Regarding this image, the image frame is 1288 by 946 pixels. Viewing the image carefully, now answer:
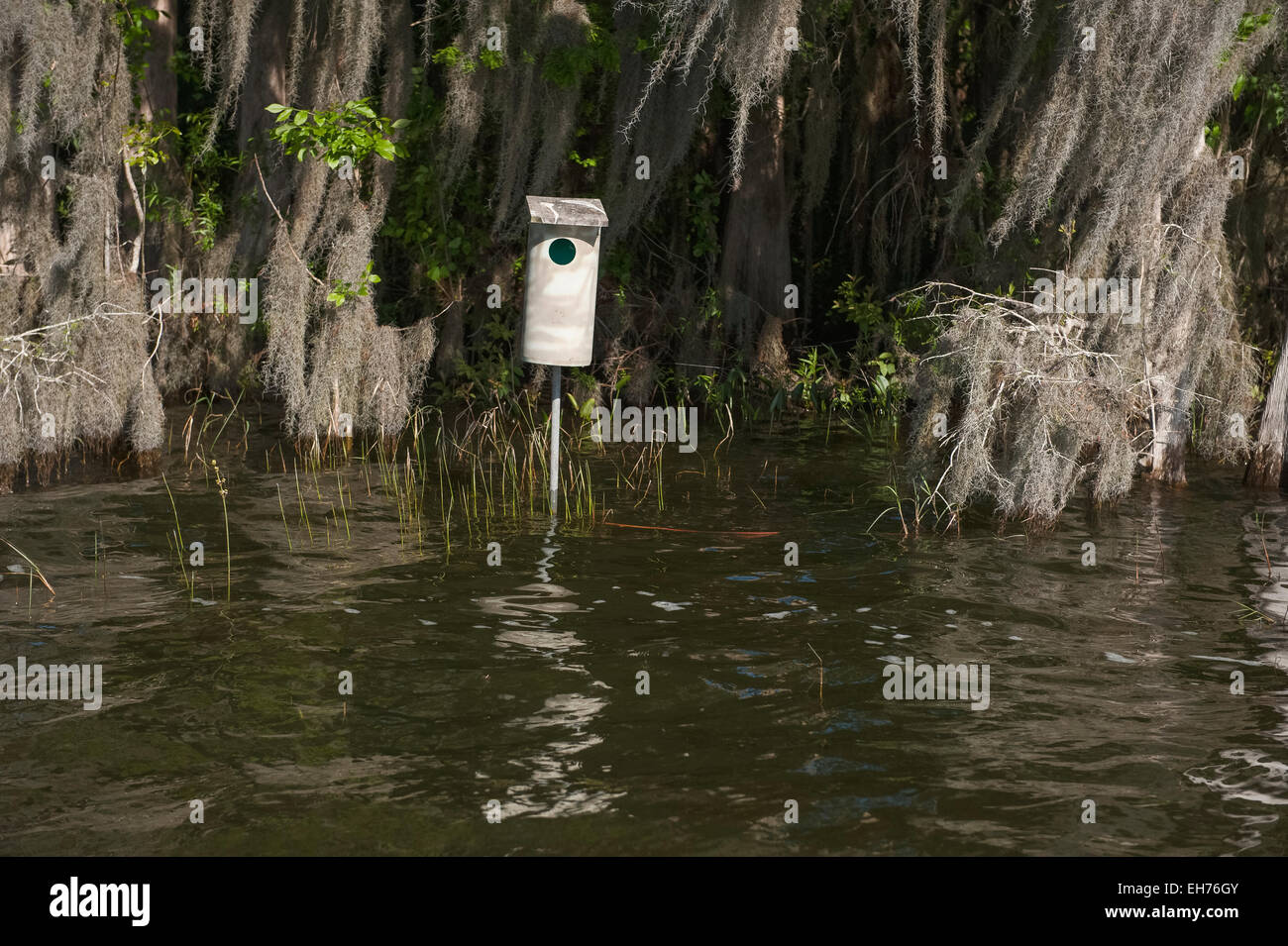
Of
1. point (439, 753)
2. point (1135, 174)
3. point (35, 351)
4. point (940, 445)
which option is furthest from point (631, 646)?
point (35, 351)

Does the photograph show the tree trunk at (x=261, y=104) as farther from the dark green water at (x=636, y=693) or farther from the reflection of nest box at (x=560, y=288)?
the reflection of nest box at (x=560, y=288)

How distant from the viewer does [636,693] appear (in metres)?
6.08

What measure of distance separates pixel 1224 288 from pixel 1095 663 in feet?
17.5

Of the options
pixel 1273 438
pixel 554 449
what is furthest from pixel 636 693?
pixel 1273 438

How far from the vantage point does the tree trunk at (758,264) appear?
46.2 ft

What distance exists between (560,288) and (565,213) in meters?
0.49

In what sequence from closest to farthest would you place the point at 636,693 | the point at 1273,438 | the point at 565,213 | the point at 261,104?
the point at 636,693
the point at 565,213
the point at 1273,438
the point at 261,104

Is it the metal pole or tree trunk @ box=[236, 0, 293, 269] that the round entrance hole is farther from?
tree trunk @ box=[236, 0, 293, 269]

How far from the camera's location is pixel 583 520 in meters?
9.37

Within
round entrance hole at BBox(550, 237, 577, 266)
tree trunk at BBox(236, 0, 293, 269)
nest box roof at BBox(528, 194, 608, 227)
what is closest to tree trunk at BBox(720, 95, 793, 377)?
tree trunk at BBox(236, 0, 293, 269)

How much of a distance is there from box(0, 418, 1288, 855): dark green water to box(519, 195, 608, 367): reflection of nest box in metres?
1.19

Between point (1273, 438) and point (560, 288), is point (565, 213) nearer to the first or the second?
point (560, 288)

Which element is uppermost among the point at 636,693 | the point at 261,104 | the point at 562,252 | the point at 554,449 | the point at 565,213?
the point at 261,104

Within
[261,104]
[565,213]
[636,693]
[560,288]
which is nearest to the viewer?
[636,693]
